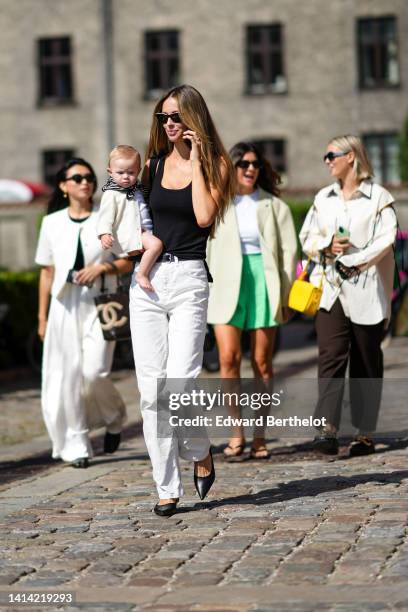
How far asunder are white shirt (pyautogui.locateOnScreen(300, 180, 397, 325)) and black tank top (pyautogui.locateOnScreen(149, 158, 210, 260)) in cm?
189

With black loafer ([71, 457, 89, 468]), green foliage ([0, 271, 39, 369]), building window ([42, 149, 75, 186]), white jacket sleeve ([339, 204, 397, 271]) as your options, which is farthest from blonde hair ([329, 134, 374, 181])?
building window ([42, 149, 75, 186])

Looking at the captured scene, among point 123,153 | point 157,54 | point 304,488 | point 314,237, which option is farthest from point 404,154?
point 123,153

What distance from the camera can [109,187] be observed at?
271 inches

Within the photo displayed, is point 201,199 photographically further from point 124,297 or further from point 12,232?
point 12,232

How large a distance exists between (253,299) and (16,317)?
25.7 feet

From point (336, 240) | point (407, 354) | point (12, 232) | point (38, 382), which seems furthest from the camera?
point (12, 232)

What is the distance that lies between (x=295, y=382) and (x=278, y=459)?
16.7ft

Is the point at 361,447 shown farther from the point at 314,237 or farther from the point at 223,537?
the point at 223,537

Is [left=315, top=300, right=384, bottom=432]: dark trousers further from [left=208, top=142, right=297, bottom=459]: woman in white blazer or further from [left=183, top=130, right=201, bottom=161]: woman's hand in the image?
[left=183, top=130, right=201, bottom=161]: woman's hand

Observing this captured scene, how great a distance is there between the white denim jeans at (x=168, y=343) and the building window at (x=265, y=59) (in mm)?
33059

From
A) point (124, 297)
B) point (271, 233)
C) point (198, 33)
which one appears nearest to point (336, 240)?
point (271, 233)

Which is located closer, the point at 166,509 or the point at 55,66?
the point at 166,509

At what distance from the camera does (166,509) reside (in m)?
6.66

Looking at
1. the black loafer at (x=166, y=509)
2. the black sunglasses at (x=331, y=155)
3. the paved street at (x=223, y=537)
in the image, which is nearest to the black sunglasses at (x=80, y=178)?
the black sunglasses at (x=331, y=155)
